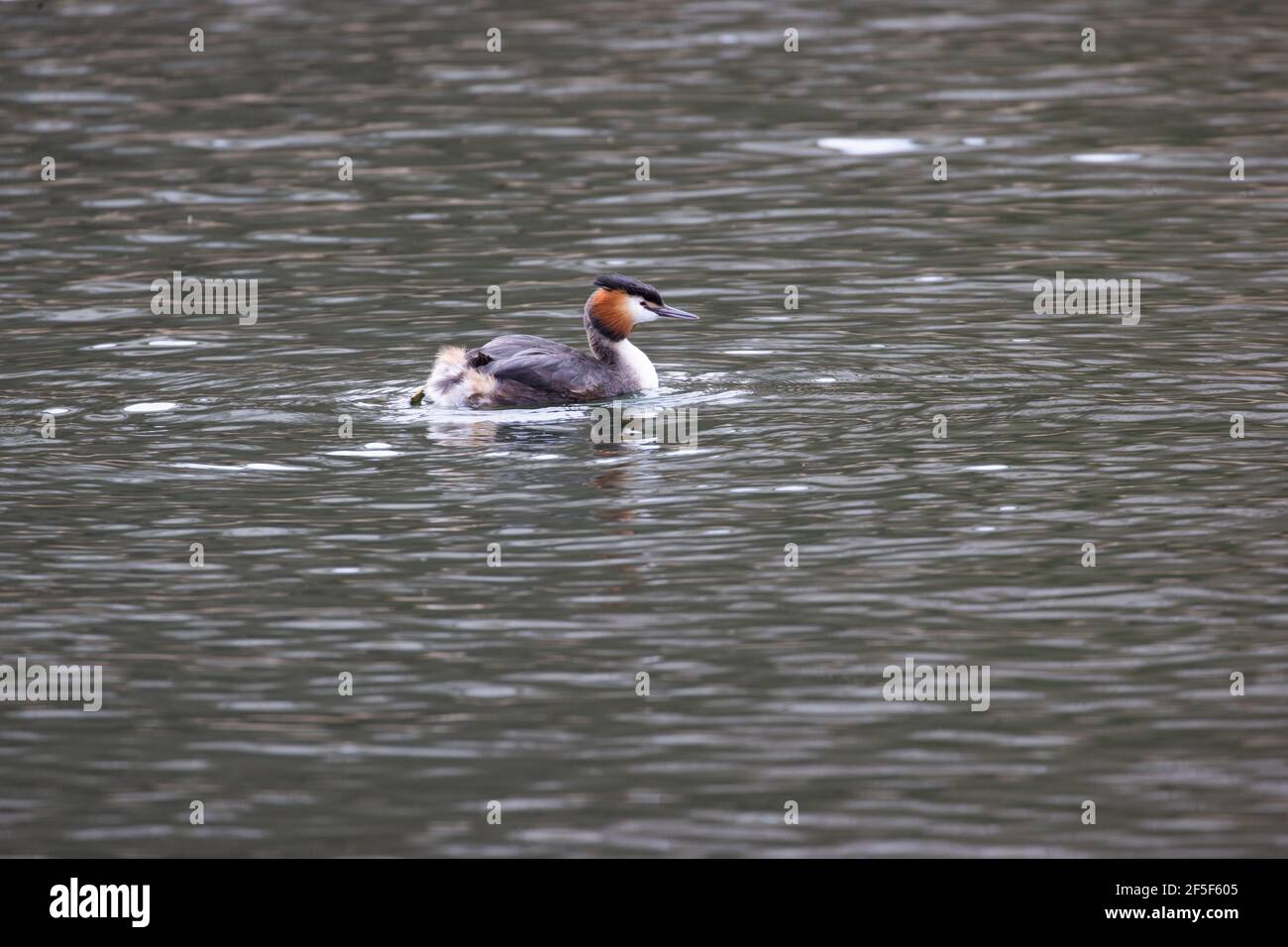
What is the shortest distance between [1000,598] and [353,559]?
10.4ft

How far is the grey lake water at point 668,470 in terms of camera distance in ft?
25.5

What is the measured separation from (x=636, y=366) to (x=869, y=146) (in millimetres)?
8213

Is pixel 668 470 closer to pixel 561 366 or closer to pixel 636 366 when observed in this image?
pixel 561 366

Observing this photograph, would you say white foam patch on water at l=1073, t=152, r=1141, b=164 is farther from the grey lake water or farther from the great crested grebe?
the great crested grebe

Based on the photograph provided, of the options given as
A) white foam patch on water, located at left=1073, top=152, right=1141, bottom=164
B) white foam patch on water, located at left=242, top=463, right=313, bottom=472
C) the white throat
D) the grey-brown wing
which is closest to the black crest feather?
the white throat

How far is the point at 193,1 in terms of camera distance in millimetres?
27969

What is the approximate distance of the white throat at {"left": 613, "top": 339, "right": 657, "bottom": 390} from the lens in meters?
13.3

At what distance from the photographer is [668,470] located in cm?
1155

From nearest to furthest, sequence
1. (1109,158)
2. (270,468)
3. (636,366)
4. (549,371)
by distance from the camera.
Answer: (270,468) → (549,371) → (636,366) → (1109,158)

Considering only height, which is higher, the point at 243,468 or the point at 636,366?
the point at 636,366

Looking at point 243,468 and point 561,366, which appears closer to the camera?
point 243,468

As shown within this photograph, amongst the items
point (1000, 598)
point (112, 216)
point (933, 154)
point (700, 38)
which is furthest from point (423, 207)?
point (1000, 598)

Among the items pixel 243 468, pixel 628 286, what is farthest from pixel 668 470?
pixel 243 468

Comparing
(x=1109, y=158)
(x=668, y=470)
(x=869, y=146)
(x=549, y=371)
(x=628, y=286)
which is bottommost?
(x=668, y=470)
